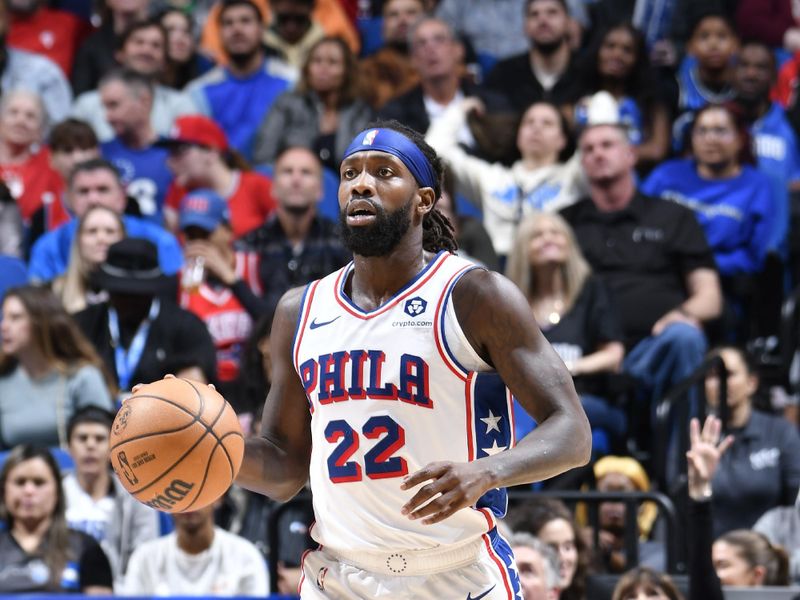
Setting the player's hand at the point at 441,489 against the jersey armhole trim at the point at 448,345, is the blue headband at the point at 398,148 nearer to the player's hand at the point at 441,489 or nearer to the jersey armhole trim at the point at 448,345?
the jersey armhole trim at the point at 448,345

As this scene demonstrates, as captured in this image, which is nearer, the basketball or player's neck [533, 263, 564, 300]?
the basketball

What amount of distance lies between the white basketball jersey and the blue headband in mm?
344

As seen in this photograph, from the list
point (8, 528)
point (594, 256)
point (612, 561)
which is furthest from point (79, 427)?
point (594, 256)

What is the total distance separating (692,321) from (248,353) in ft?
8.90

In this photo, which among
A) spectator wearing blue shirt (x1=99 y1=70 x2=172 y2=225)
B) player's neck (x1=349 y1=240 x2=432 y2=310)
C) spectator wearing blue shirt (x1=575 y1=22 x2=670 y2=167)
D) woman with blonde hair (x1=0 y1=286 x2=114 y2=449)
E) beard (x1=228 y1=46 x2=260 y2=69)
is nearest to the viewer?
player's neck (x1=349 y1=240 x2=432 y2=310)

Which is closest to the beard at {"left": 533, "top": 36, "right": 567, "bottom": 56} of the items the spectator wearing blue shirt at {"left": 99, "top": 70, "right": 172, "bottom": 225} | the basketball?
the spectator wearing blue shirt at {"left": 99, "top": 70, "right": 172, "bottom": 225}

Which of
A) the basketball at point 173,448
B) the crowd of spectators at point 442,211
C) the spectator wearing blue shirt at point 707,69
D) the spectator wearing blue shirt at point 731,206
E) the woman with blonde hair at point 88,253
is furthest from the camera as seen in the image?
the spectator wearing blue shirt at point 707,69

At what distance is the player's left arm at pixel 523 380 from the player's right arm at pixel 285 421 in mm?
617

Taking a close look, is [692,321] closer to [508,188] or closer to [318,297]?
[508,188]

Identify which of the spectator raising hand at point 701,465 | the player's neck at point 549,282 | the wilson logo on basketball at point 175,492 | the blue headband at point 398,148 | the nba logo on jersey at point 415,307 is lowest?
the spectator raising hand at point 701,465

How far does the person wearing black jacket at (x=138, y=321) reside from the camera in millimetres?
9000

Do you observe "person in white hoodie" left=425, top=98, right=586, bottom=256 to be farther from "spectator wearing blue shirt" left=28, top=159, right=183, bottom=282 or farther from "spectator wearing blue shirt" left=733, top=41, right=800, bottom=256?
"spectator wearing blue shirt" left=28, top=159, right=183, bottom=282

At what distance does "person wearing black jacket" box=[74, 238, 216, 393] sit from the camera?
900cm

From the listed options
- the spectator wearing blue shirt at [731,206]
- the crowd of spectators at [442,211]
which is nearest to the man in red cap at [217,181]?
the crowd of spectators at [442,211]
